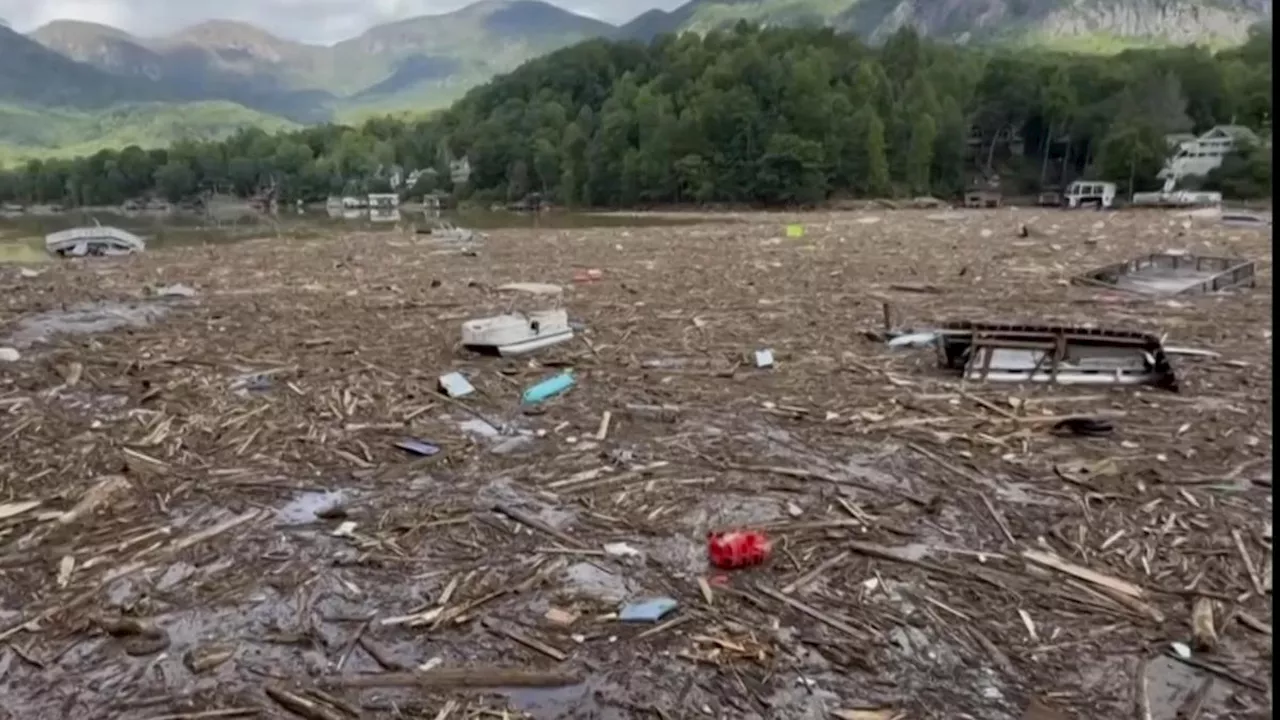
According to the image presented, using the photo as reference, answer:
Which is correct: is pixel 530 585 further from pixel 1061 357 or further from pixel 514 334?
pixel 1061 357

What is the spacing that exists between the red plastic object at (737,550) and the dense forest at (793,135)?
4200 centimetres

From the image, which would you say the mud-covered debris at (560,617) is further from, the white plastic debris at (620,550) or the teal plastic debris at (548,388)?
the teal plastic debris at (548,388)

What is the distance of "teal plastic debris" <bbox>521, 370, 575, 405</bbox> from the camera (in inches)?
308

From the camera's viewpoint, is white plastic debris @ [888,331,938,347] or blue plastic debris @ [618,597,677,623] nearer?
blue plastic debris @ [618,597,677,623]

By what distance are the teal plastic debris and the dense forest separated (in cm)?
3984

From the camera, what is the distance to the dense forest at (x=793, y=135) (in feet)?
192

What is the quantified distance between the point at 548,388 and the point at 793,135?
54568 millimetres

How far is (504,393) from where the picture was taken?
805 cm

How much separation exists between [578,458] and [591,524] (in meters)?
1.15

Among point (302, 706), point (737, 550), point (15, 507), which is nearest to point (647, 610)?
point (737, 550)

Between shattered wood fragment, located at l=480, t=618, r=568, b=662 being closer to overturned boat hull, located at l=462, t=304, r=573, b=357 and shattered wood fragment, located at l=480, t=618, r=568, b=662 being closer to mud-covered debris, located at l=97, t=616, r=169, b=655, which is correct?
mud-covered debris, located at l=97, t=616, r=169, b=655

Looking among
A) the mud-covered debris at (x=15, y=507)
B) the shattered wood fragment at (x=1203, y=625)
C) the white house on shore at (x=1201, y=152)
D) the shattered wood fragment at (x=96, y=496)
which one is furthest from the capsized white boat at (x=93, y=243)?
the white house on shore at (x=1201, y=152)

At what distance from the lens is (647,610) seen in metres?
4.22

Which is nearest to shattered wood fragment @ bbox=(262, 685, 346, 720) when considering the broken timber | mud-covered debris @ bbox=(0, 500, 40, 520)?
mud-covered debris @ bbox=(0, 500, 40, 520)
